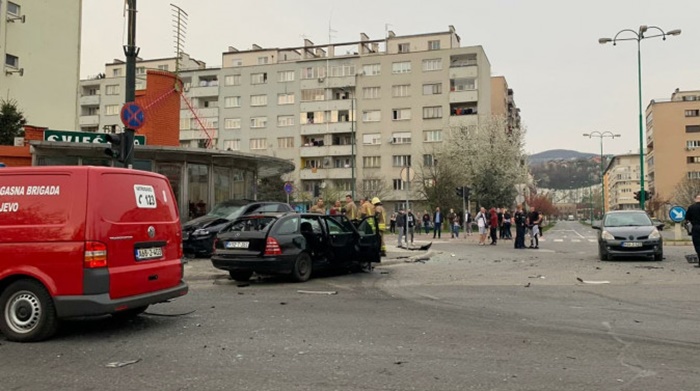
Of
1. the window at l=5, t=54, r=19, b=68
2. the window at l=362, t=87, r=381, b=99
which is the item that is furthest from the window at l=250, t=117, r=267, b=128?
the window at l=5, t=54, r=19, b=68

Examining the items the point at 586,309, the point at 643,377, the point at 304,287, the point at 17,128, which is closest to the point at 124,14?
the point at 304,287

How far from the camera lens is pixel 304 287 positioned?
36.4ft

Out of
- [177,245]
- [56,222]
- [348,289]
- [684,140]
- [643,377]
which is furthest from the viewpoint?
[684,140]

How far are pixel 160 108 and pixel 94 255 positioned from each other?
64.8ft

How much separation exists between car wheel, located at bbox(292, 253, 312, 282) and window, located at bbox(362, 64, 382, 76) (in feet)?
210

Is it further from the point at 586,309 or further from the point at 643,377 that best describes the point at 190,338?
the point at 586,309

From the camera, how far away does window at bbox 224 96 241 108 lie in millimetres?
78875

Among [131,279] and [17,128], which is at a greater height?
[17,128]

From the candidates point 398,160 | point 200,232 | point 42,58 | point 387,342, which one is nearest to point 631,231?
point 200,232

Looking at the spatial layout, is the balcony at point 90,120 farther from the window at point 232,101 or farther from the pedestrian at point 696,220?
the pedestrian at point 696,220

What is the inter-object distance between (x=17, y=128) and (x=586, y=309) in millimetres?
26533

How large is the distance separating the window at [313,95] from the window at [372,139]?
753 cm

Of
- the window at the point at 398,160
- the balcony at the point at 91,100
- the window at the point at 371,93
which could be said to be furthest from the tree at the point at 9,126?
the balcony at the point at 91,100

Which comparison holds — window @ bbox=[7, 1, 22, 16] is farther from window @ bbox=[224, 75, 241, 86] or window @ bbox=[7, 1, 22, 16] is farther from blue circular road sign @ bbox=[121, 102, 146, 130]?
window @ bbox=[224, 75, 241, 86]
